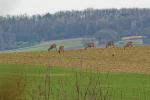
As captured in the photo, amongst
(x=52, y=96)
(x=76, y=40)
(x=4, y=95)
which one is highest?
(x=4, y=95)

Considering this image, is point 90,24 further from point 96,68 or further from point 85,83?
point 85,83

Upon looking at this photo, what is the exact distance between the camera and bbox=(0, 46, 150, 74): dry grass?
38062 millimetres

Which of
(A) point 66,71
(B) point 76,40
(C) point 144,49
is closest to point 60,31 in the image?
(B) point 76,40

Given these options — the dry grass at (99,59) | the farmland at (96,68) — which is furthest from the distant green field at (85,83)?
the dry grass at (99,59)

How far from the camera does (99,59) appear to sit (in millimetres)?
42312

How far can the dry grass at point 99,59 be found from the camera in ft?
125

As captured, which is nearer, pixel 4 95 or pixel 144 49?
pixel 4 95

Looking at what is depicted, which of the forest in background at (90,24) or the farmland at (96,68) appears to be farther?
the forest in background at (90,24)

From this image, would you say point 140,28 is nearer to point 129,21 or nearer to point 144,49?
point 129,21

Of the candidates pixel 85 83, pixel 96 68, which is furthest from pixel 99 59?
pixel 85 83

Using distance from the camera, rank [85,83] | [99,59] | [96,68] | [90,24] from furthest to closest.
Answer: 1. [90,24]
2. [99,59]
3. [96,68]
4. [85,83]

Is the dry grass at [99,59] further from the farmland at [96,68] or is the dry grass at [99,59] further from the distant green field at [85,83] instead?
the distant green field at [85,83]

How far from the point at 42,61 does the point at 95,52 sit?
6.49m

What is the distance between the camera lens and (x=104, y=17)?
151500 millimetres
